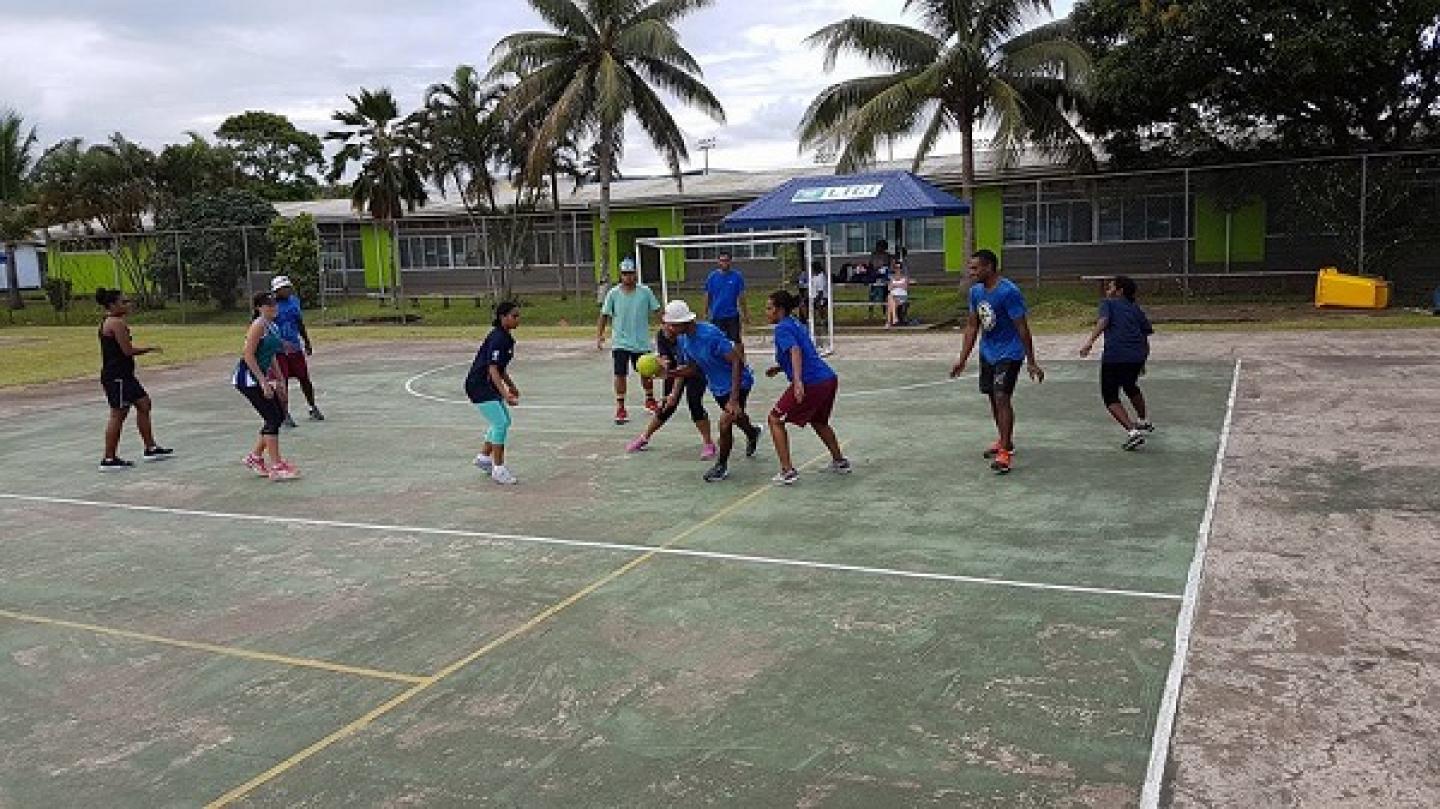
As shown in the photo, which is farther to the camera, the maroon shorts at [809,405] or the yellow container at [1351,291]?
the yellow container at [1351,291]

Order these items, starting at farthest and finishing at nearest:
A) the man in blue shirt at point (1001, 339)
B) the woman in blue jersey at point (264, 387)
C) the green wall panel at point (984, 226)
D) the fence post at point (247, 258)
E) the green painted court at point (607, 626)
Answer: the green wall panel at point (984, 226)
the fence post at point (247, 258)
the woman in blue jersey at point (264, 387)
the man in blue shirt at point (1001, 339)
the green painted court at point (607, 626)

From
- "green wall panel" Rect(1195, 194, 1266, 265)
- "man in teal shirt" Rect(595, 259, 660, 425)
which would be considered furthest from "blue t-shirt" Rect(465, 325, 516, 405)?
"green wall panel" Rect(1195, 194, 1266, 265)

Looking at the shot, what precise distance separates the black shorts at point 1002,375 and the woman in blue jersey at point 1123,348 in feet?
3.14

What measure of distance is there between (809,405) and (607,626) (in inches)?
133

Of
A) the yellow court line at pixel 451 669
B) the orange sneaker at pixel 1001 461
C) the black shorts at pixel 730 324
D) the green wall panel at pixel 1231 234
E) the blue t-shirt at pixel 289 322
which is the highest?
the green wall panel at pixel 1231 234

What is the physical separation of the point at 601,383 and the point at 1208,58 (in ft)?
50.1

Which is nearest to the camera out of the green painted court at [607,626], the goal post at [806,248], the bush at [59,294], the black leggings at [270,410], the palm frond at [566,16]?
the green painted court at [607,626]

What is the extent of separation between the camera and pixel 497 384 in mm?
9094

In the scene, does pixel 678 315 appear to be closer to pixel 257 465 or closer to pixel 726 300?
pixel 257 465

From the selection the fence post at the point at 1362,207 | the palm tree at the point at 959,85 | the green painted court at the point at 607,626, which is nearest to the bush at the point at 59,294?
the palm tree at the point at 959,85

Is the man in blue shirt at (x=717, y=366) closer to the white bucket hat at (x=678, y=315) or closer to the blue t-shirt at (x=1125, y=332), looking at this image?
the white bucket hat at (x=678, y=315)

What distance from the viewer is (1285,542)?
21.9 ft

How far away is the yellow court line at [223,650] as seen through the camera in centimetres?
528

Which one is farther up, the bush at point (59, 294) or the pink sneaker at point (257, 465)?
the bush at point (59, 294)
